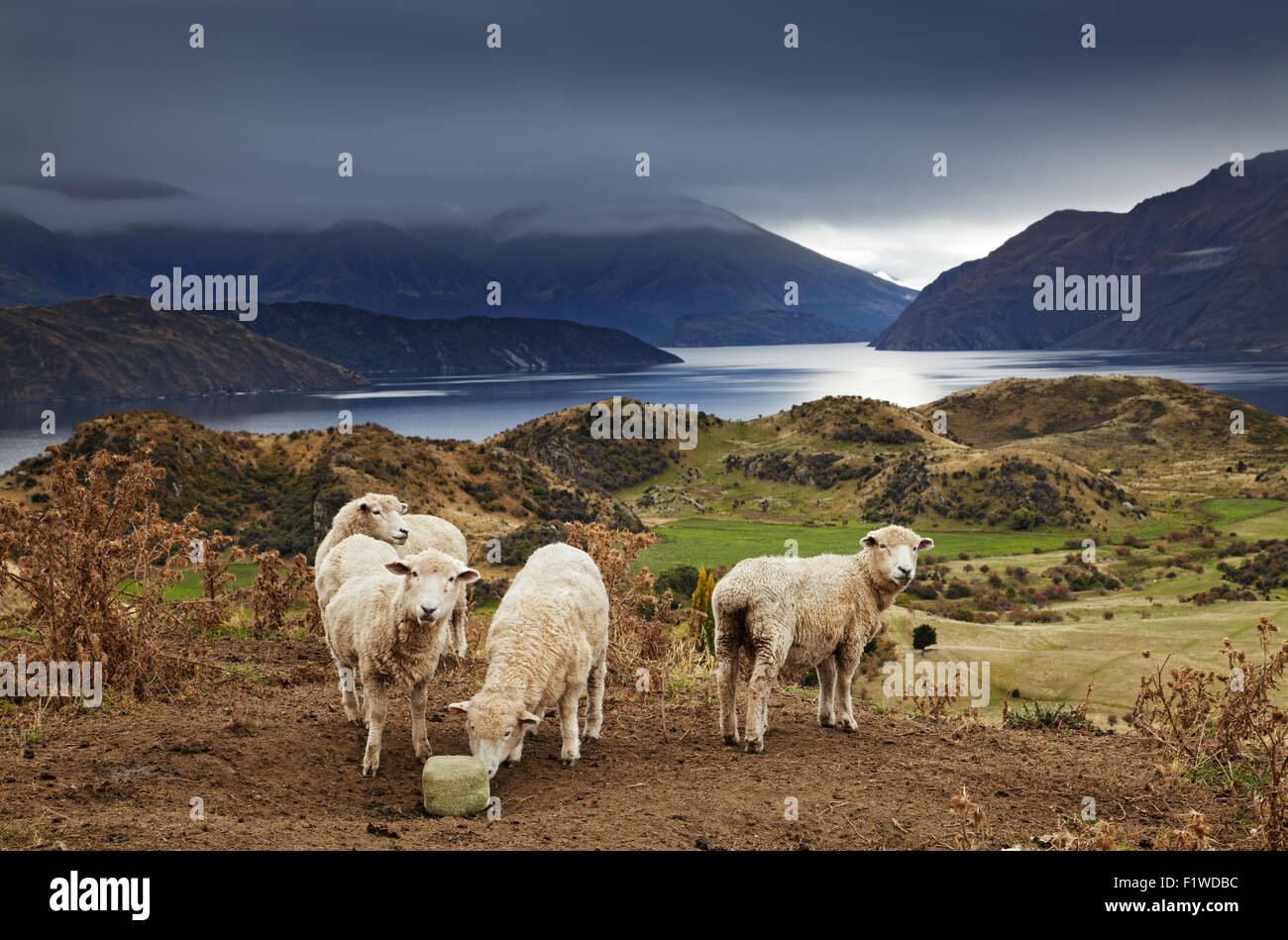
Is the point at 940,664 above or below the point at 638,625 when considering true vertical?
below

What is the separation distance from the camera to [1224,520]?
89875 mm

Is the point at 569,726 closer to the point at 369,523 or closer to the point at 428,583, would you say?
the point at 428,583

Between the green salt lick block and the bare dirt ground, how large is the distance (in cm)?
23

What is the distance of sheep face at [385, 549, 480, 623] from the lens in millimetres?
9102

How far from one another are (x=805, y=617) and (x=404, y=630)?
179 inches

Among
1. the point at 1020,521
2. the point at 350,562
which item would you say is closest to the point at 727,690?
the point at 350,562

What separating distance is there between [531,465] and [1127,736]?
64.7 meters

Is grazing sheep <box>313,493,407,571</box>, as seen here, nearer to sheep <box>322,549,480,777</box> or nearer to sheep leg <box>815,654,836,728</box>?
sheep <box>322,549,480,777</box>

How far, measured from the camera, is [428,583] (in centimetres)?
Answer: 924

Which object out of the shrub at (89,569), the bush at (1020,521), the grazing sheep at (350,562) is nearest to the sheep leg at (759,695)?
the grazing sheep at (350,562)

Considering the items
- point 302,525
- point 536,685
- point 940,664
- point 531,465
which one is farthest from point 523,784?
point 531,465

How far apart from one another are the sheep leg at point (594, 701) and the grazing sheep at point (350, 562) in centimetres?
291

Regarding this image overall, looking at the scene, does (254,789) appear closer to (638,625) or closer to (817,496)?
(638,625)

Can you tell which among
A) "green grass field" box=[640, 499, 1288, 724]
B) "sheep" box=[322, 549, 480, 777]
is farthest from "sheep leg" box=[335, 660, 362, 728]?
"green grass field" box=[640, 499, 1288, 724]
